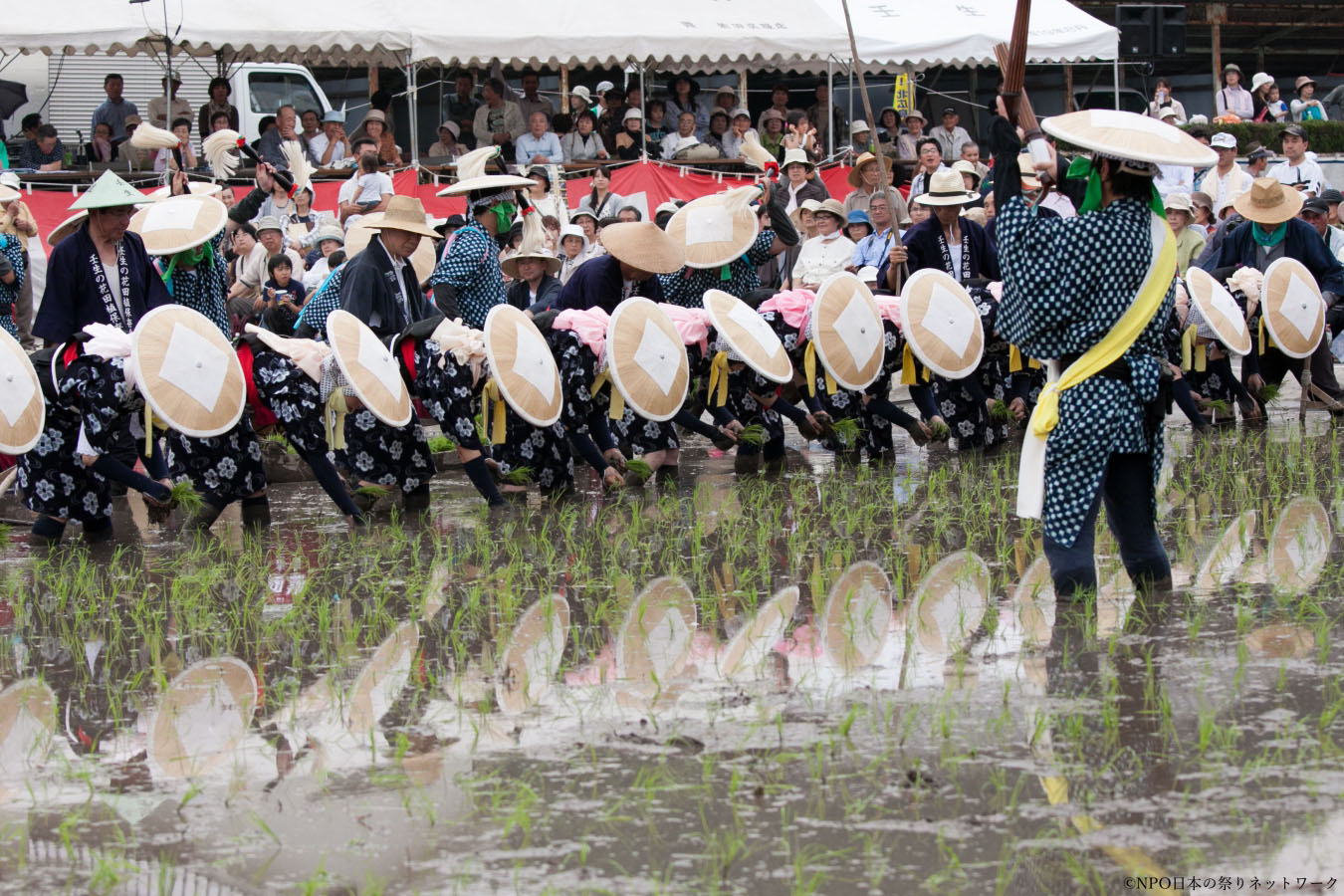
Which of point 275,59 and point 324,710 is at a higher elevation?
point 275,59

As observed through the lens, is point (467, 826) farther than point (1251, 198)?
No

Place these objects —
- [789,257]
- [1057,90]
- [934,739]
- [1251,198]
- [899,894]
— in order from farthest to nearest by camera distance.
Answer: [1057,90] < [789,257] < [1251,198] < [934,739] < [899,894]

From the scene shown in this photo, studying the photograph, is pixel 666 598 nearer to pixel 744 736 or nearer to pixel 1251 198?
pixel 744 736

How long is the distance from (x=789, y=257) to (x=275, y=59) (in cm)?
539

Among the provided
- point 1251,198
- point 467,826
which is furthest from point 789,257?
point 467,826

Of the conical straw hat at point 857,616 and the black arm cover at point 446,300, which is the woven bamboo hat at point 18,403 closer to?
the black arm cover at point 446,300

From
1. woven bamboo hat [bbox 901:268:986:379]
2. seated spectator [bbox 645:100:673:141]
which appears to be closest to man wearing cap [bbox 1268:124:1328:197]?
seated spectator [bbox 645:100:673:141]

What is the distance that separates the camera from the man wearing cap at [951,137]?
18672mm

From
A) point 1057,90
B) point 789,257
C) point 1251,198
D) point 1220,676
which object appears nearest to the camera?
point 1220,676

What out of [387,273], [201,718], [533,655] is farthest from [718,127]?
[201,718]

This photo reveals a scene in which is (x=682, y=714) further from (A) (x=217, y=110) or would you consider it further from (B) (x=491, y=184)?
(A) (x=217, y=110)

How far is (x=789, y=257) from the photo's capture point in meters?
14.8

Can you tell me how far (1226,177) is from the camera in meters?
16.4

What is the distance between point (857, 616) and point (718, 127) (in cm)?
1302
